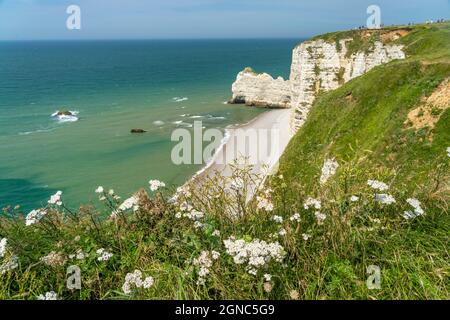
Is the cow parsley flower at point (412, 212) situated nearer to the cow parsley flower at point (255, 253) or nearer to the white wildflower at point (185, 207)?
the cow parsley flower at point (255, 253)

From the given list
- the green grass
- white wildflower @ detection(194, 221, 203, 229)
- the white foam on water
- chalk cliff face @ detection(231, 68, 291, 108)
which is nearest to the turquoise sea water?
the white foam on water

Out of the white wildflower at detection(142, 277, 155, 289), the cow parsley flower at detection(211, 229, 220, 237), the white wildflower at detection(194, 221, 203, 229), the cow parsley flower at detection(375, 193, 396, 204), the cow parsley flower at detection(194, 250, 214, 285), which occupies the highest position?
the cow parsley flower at detection(375, 193, 396, 204)

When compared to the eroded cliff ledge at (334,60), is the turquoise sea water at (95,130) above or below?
below

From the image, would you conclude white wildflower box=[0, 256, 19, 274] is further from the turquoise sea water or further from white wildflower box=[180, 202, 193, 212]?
the turquoise sea water

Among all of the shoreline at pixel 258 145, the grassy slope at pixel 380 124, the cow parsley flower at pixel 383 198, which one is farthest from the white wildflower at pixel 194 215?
the shoreline at pixel 258 145

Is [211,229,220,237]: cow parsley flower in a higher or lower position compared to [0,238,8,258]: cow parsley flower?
higher

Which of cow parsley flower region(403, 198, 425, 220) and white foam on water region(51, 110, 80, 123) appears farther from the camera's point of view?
white foam on water region(51, 110, 80, 123)

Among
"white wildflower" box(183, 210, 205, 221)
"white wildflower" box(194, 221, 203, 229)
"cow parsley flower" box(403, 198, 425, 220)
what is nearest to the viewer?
"cow parsley flower" box(403, 198, 425, 220)

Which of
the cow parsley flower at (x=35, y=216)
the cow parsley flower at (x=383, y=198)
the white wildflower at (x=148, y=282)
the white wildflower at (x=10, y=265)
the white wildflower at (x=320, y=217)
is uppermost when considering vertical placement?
the cow parsley flower at (x=383, y=198)

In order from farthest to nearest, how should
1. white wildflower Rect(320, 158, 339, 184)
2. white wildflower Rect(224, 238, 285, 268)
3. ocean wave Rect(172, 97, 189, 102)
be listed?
ocean wave Rect(172, 97, 189, 102)
white wildflower Rect(320, 158, 339, 184)
white wildflower Rect(224, 238, 285, 268)

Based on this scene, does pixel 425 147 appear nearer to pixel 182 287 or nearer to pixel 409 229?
pixel 409 229
